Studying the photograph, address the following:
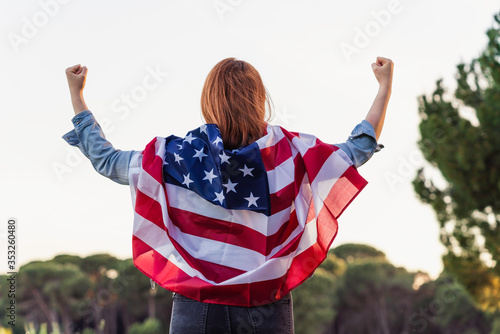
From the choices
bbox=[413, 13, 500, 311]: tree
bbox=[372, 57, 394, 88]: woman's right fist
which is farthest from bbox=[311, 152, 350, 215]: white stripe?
bbox=[413, 13, 500, 311]: tree

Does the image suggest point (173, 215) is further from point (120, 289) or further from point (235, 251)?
point (120, 289)

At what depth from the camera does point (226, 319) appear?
2.02 metres

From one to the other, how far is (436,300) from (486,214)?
86.8 feet

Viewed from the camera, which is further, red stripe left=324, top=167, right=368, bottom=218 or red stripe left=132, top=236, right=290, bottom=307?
red stripe left=324, top=167, right=368, bottom=218

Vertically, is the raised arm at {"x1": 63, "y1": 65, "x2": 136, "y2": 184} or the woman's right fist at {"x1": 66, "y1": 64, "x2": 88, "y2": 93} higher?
the woman's right fist at {"x1": 66, "y1": 64, "x2": 88, "y2": 93}

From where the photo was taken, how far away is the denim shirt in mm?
2270

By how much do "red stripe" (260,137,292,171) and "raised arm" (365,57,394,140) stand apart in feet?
1.22

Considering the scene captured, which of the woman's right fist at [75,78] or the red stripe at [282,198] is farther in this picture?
the woman's right fist at [75,78]

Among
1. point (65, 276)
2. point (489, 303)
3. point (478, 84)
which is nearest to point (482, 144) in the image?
point (478, 84)

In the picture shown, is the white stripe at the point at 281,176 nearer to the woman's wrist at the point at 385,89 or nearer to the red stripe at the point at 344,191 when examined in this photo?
the red stripe at the point at 344,191

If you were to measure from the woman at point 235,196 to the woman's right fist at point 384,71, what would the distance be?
246 millimetres

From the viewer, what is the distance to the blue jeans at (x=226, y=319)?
6.56 feet

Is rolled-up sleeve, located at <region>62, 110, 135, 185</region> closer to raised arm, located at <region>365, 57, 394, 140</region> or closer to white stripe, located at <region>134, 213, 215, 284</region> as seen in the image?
white stripe, located at <region>134, 213, 215, 284</region>

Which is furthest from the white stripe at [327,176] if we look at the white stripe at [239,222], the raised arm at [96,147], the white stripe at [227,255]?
the raised arm at [96,147]
